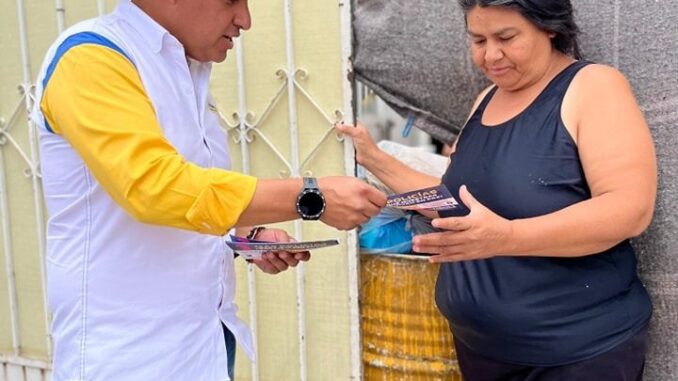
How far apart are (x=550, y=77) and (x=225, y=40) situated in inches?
31.9

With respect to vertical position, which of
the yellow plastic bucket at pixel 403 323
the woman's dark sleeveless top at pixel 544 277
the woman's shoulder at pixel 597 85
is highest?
the woman's shoulder at pixel 597 85

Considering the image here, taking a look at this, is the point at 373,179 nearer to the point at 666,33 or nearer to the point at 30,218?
the point at 666,33

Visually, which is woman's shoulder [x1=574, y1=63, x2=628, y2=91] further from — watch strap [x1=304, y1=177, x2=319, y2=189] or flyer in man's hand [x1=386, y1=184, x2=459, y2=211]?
watch strap [x1=304, y1=177, x2=319, y2=189]

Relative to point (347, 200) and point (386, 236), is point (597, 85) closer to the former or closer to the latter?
point (347, 200)

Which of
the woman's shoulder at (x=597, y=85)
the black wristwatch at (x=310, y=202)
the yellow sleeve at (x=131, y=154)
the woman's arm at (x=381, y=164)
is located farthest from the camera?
the woman's arm at (x=381, y=164)

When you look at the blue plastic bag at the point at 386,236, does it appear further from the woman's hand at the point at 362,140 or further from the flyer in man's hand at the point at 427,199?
the flyer in man's hand at the point at 427,199

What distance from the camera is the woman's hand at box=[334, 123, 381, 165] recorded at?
2387 mm

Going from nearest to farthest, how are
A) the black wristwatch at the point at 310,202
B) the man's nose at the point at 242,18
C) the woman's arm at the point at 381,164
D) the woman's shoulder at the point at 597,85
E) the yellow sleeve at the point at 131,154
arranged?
1. the yellow sleeve at the point at 131,154
2. the black wristwatch at the point at 310,202
3. the man's nose at the point at 242,18
4. the woman's shoulder at the point at 597,85
5. the woman's arm at the point at 381,164

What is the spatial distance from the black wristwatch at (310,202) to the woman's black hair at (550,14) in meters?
0.69

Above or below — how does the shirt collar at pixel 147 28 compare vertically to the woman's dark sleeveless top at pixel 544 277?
above

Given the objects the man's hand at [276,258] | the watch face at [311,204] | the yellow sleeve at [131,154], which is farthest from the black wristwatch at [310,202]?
the man's hand at [276,258]

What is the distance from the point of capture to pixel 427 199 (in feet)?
5.10

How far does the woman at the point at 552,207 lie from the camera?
1703mm

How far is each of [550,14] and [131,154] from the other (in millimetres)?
1065
